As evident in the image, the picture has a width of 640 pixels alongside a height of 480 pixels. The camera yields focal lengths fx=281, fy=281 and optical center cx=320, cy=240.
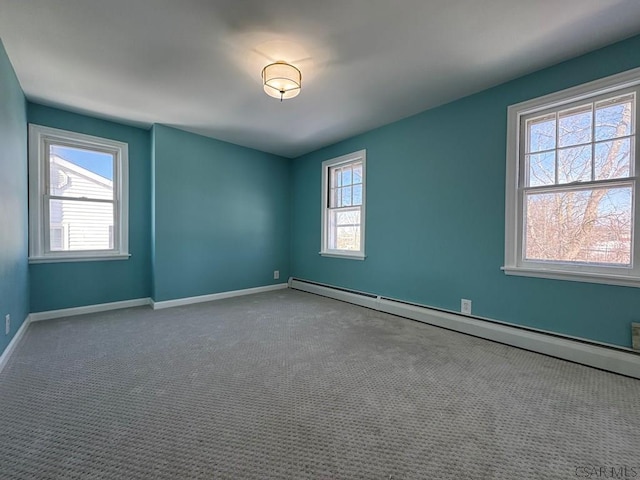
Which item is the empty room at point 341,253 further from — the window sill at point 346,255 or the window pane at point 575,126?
the window sill at point 346,255

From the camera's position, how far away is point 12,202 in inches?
96.7

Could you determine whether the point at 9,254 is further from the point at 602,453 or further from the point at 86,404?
the point at 602,453

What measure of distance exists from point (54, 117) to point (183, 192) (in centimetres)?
154

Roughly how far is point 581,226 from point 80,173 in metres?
5.32

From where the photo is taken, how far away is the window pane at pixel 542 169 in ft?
8.02

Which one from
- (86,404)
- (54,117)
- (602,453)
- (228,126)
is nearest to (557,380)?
(602,453)

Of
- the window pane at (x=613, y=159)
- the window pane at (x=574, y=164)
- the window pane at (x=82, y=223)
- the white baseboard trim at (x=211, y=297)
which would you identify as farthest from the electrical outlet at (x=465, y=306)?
the window pane at (x=82, y=223)

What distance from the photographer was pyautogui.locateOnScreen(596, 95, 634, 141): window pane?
2115 mm

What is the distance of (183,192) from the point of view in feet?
13.0

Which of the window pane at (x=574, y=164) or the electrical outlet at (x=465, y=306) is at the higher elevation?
the window pane at (x=574, y=164)

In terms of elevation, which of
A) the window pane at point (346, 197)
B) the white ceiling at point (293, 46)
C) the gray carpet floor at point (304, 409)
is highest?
the white ceiling at point (293, 46)

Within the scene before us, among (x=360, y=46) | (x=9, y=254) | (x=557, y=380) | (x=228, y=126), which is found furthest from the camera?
(x=228, y=126)

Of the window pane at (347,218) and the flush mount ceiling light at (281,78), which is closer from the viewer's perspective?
the flush mount ceiling light at (281,78)

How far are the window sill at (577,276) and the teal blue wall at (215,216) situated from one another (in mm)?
3549
